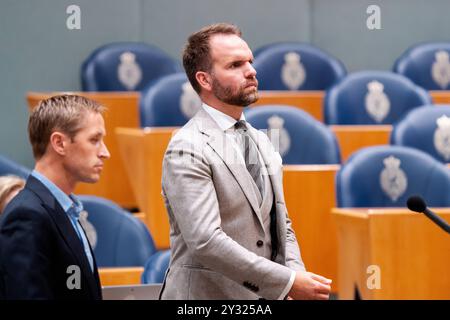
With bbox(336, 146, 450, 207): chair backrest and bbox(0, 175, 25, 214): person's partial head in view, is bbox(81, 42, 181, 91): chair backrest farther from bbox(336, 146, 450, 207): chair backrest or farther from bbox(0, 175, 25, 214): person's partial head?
bbox(0, 175, 25, 214): person's partial head

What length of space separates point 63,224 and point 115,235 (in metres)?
0.69

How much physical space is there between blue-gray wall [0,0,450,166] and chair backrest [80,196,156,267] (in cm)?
94

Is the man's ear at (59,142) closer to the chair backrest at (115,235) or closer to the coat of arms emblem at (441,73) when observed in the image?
the chair backrest at (115,235)

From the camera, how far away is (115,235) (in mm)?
1550

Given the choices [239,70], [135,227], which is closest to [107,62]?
[135,227]

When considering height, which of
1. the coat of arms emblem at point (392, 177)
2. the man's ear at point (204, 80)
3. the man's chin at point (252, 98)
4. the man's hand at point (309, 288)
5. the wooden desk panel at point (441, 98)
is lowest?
the coat of arms emblem at point (392, 177)

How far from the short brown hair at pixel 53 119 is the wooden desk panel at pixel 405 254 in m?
0.69

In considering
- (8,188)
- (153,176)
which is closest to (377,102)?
(153,176)

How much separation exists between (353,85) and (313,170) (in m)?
0.54

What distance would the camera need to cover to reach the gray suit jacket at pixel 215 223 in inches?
35.2

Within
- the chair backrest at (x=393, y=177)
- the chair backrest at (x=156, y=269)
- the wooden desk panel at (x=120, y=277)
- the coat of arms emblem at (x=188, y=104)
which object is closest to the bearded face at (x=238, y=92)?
the chair backrest at (x=156, y=269)

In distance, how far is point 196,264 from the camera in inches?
36.6

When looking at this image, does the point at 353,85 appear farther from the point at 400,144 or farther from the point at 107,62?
the point at 107,62

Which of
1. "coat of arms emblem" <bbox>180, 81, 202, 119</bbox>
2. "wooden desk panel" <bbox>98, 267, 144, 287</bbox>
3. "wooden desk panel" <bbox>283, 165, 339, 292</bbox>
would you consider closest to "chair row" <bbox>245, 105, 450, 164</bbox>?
"wooden desk panel" <bbox>283, 165, 339, 292</bbox>
